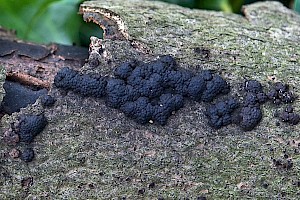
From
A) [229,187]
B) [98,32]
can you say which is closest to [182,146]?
[229,187]

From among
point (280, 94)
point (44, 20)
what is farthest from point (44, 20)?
point (280, 94)

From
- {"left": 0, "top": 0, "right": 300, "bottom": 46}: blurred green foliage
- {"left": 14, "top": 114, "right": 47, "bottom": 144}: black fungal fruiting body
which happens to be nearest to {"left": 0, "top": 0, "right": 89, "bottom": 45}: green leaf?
{"left": 0, "top": 0, "right": 300, "bottom": 46}: blurred green foliage

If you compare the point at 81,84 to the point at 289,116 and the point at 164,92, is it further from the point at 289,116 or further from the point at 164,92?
the point at 289,116

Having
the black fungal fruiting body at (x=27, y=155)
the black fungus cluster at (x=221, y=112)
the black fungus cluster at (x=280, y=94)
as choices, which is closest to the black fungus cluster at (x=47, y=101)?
the black fungal fruiting body at (x=27, y=155)

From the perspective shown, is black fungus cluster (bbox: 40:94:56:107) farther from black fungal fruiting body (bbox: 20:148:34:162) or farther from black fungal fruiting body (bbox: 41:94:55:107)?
black fungal fruiting body (bbox: 20:148:34:162)

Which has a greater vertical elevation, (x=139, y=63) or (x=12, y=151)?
(x=139, y=63)

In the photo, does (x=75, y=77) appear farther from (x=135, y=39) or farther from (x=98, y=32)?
(x=98, y=32)

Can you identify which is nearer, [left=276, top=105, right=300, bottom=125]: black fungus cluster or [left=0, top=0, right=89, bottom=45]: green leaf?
[left=276, top=105, right=300, bottom=125]: black fungus cluster
